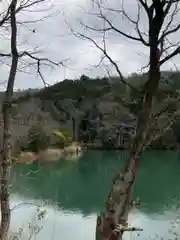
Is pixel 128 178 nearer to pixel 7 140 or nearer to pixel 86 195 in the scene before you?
pixel 7 140

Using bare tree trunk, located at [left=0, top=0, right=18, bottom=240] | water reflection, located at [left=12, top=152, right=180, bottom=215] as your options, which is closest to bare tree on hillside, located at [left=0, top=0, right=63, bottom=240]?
bare tree trunk, located at [left=0, top=0, right=18, bottom=240]

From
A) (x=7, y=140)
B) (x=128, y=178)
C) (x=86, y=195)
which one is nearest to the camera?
(x=128, y=178)

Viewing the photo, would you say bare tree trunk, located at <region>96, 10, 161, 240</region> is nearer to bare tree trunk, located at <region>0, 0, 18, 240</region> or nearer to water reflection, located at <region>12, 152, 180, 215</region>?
bare tree trunk, located at <region>0, 0, 18, 240</region>

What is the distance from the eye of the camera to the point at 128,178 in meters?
2.15

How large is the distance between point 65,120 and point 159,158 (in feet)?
19.2

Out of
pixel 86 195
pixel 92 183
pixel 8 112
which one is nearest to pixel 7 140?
pixel 8 112

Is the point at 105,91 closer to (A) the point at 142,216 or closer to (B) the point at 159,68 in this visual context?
(A) the point at 142,216

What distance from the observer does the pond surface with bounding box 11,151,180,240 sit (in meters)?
7.43

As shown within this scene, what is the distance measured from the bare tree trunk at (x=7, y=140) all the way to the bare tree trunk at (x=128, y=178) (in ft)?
2.99

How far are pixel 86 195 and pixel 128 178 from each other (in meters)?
10.3

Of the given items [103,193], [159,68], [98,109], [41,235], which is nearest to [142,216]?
[41,235]

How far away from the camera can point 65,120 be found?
79.8 feet

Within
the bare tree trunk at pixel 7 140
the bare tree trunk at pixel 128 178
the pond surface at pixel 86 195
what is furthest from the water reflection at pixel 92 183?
the bare tree trunk at pixel 128 178

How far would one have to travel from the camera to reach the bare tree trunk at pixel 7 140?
2832 mm
